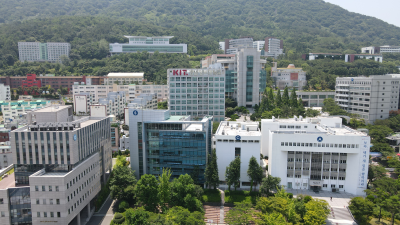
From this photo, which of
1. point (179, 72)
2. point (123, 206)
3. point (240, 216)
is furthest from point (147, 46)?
point (240, 216)

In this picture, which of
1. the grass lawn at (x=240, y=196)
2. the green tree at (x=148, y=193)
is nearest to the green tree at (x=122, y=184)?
the green tree at (x=148, y=193)

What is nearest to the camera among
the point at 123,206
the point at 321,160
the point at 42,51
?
the point at 123,206

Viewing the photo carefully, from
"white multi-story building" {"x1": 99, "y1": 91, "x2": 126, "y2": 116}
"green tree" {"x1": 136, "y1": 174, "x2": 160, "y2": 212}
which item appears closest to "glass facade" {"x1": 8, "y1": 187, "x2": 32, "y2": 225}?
"green tree" {"x1": 136, "y1": 174, "x2": 160, "y2": 212}

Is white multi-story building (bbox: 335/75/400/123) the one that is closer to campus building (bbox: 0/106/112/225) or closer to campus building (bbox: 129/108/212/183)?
campus building (bbox: 129/108/212/183)

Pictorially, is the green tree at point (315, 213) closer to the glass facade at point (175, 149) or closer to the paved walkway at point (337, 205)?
the paved walkway at point (337, 205)

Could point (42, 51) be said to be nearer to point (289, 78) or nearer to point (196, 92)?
→ point (196, 92)

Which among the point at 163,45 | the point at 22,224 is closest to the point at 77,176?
the point at 22,224
